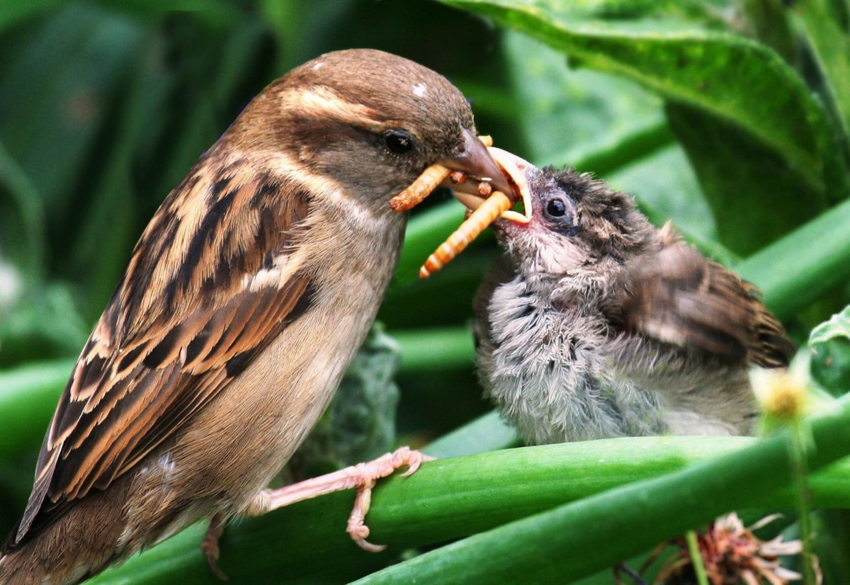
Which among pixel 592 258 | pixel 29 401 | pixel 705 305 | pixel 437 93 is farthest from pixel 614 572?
pixel 29 401

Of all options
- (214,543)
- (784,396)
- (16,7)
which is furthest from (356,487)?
(16,7)

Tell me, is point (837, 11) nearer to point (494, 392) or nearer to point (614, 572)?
point (494, 392)

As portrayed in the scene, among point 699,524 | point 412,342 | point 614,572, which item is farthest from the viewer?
point 412,342

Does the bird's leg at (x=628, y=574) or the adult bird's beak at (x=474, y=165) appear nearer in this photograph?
the bird's leg at (x=628, y=574)

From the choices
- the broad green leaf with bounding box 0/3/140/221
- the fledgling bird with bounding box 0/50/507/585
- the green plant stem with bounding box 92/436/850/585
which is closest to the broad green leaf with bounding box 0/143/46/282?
the broad green leaf with bounding box 0/3/140/221

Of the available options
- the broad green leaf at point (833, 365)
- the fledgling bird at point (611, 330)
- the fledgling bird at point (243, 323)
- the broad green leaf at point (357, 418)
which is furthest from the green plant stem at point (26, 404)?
the broad green leaf at point (833, 365)

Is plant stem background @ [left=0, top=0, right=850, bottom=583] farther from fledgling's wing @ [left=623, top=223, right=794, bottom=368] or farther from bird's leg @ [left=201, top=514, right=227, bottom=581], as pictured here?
fledgling's wing @ [left=623, top=223, right=794, bottom=368]

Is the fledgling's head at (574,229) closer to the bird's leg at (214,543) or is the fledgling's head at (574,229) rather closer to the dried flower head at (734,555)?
the dried flower head at (734,555)
